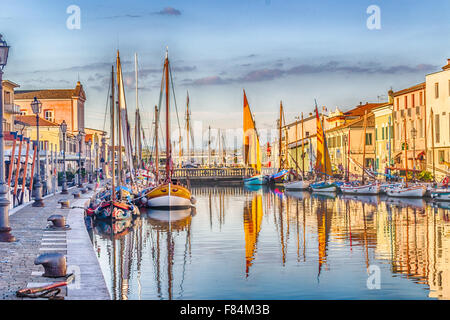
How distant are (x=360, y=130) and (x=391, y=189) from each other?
39.0 m

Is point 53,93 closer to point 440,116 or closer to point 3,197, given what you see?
point 440,116

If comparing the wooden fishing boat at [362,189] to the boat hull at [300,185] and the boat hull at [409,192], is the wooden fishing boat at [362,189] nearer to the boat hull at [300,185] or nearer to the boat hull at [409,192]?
the boat hull at [409,192]

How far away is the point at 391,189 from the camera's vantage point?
54500mm

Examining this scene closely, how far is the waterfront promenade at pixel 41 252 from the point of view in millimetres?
13273

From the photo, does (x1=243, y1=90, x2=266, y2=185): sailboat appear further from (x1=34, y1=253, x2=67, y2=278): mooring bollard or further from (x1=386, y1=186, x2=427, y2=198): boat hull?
(x1=34, y1=253, x2=67, y2=278): mooring bollard

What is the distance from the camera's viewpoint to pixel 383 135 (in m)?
82.2

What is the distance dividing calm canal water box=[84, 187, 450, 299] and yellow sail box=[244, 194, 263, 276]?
1.9 inches

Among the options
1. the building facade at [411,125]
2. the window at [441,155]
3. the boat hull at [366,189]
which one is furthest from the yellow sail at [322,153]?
the window at [441,155]

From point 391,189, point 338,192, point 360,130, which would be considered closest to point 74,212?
point 391,189

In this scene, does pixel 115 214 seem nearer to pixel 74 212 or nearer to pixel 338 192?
pixel 74 212

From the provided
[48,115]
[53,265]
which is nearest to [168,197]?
[53,265]

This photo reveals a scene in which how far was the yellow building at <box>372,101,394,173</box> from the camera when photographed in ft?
258

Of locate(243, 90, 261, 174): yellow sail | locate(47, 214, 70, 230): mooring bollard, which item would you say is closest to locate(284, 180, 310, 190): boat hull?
locate(243, 90, 261, 174): yellow sail

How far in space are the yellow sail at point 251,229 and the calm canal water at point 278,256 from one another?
49 mm
